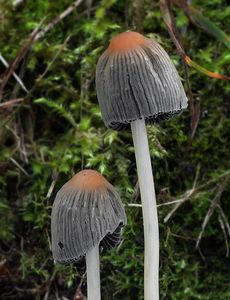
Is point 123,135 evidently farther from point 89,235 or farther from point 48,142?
point 89,235

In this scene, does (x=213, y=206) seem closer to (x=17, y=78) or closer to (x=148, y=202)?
(x=148, y=202)

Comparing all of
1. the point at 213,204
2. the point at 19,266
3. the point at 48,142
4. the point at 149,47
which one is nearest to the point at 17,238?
the point at 19,266

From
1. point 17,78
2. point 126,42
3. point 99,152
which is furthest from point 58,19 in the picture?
point 126,42

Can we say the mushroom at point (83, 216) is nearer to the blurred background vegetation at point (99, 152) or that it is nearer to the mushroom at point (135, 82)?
the mushroom at point (135, 82)

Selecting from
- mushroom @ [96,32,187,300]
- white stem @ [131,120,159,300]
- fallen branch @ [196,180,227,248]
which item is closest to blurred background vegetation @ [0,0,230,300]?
fallen branch @ [196,180,227,248]

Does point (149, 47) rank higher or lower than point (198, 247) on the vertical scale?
higher

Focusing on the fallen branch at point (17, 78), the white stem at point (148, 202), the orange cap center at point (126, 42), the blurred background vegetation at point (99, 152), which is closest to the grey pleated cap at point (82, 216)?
the white stem at point (148, 202)

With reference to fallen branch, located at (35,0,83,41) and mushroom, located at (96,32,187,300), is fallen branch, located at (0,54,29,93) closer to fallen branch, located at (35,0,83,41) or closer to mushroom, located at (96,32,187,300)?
fallen branch, located at (35,0,83,41)
